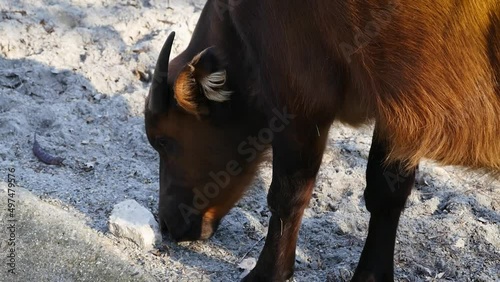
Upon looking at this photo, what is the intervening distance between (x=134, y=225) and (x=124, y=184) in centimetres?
59

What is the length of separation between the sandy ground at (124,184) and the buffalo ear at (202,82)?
2.73 feet

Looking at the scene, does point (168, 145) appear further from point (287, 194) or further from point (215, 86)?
point (287, 194)

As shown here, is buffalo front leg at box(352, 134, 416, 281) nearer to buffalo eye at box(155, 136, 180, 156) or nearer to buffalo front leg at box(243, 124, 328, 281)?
buffalo front leg at box(243, 124, 328, 281)

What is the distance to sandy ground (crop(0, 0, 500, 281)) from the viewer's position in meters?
4.27

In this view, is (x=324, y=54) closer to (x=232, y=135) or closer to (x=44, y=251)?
(x=232, y=135)

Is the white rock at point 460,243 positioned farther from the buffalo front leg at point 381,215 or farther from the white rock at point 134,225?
the white rock at point 134,225

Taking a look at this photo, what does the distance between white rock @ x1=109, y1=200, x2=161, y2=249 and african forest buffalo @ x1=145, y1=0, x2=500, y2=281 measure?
93 millimetres

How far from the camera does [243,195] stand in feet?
14.9

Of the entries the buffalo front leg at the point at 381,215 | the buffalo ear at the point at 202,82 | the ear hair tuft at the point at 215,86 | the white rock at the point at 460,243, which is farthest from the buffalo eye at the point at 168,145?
the white rock at the point at 460,243

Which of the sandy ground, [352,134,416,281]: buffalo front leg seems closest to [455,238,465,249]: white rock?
the sandy ground

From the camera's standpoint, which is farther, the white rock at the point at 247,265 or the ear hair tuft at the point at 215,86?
the white rock at the point at 247,265

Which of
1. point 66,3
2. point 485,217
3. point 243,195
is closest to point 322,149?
point 243,195

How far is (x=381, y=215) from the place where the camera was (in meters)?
4.19

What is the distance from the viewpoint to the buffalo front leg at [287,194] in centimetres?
382
